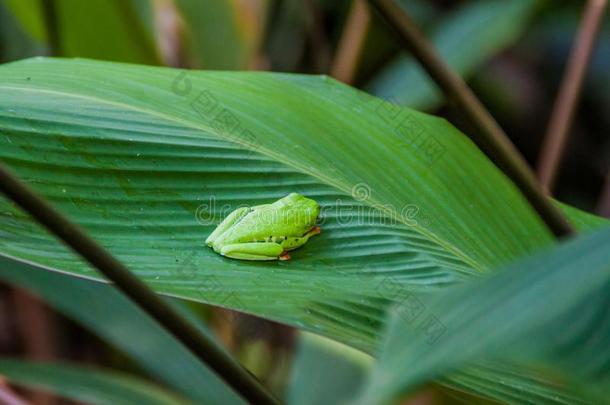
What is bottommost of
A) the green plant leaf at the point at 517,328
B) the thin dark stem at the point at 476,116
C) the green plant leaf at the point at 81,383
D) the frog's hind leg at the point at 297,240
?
the green plant leaf at the point at 81,383

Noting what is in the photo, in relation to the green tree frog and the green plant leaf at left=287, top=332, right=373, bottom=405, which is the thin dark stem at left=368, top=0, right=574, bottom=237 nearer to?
the green tree frog

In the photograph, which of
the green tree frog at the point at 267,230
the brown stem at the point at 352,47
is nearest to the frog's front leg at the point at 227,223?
the green tree frog at the point at 267,230

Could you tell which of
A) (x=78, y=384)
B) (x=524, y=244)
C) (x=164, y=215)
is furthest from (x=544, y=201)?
(x=78, y=384)

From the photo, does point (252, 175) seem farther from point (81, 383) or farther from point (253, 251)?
point (81, 383)

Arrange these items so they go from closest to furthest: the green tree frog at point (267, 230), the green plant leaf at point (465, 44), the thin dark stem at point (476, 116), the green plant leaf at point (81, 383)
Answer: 1. the thin dark stem at point (476, 116)
2. the green tree frog at point (267, 230)
3. the green plant leaf at point (81, 383)
4. the green plant leaf at point (465, 44)

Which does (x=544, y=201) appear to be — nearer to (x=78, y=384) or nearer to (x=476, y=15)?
(x=78, y=384)

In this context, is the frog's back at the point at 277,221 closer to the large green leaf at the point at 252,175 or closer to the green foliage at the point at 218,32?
the large green leaf at the point at 252,175

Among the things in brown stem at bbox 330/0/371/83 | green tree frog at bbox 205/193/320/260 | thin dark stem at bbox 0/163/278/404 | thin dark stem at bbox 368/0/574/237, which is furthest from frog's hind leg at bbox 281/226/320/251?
brown stem at bbox 330/0/371/83
